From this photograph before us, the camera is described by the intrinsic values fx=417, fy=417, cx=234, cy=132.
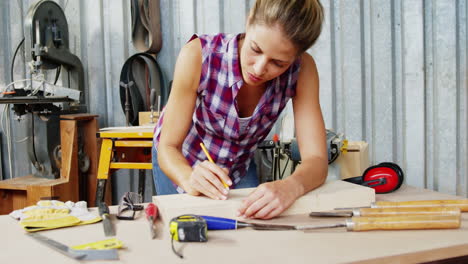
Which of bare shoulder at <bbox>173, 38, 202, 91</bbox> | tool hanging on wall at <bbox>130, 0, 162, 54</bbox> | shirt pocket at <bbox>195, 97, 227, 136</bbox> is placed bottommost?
shirt pocket at <bbox>195, 97, 227, 136</bbox>

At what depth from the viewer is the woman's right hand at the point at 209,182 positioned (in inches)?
39.3

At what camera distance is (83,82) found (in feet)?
9.76

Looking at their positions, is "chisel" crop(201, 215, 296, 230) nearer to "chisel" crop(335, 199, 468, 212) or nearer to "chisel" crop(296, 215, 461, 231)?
"chisel" crop(296, 215, 461, 231)

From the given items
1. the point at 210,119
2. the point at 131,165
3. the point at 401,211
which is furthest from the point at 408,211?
the point at 131,165

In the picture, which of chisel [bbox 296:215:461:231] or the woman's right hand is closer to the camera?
chisel [bbox 296:215:461:231]

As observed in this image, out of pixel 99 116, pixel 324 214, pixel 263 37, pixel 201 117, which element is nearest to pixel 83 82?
pixel 99 116

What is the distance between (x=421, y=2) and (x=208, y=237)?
2501 mm

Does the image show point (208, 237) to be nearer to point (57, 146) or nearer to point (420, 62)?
point (57, 146)

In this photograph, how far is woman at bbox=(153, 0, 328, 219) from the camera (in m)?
1.04

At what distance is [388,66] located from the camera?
2.80m

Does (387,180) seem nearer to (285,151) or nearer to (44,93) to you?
(285,151)

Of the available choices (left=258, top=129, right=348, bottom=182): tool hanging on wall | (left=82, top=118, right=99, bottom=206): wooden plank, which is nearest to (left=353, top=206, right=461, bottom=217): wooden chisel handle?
(left=258, top=129, right=348, bottom=182): tool hanging on wall

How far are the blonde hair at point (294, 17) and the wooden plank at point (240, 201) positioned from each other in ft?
1.31

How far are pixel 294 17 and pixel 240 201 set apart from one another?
0.49 meters
